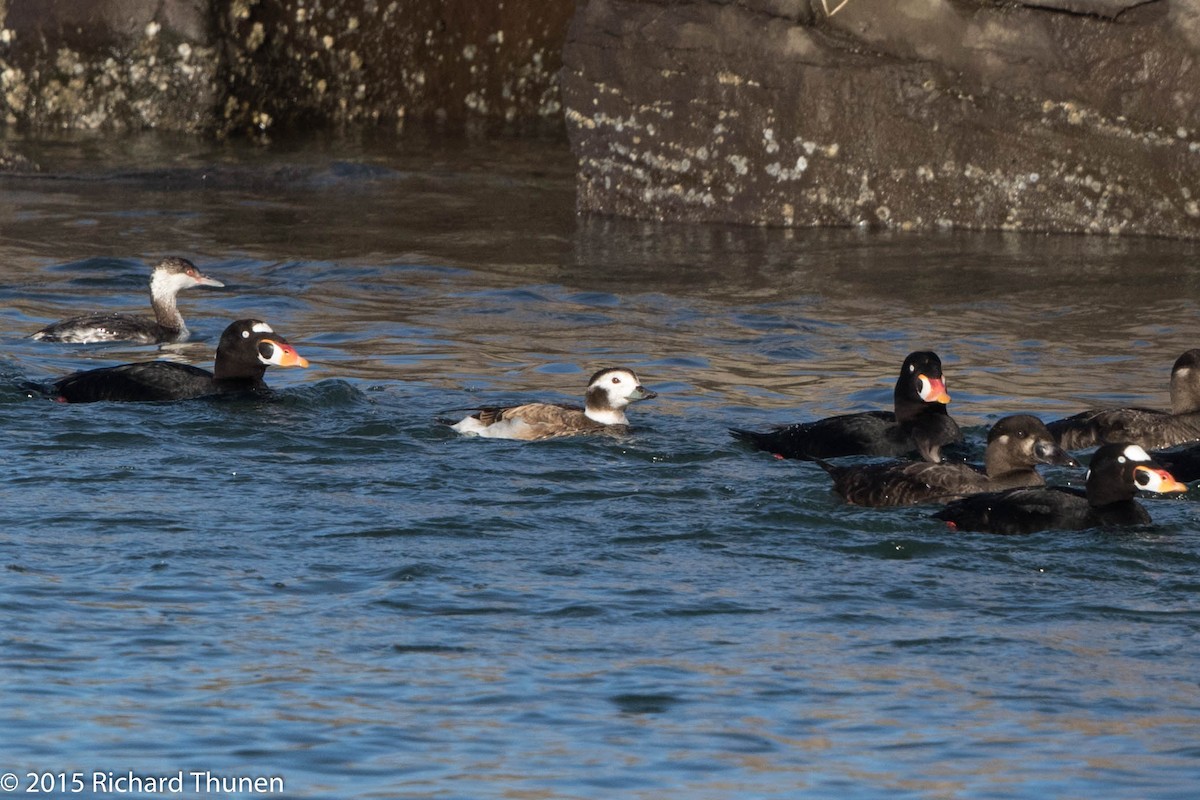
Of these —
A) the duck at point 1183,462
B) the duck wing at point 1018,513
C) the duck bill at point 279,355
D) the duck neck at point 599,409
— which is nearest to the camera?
the duck wing at point 1018,513

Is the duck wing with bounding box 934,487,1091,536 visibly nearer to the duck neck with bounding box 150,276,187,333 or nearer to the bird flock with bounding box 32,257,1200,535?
the bird flock with bounding box 32,257,1200,535

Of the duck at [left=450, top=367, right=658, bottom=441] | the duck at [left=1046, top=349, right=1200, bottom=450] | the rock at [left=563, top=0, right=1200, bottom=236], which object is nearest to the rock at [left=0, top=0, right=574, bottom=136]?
the rock at [left=563, top=0, right=1200, bottom=236]

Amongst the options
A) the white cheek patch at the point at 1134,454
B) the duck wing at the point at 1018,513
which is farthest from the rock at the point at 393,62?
the white cheek patch at the point at 1134,454

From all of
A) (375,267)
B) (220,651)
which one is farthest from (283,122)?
(220,651)

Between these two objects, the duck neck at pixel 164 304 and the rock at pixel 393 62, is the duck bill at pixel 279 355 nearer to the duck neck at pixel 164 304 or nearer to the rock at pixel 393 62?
the duck neck at pixel 164 304

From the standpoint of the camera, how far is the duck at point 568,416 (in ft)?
31.9

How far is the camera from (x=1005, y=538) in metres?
8.14

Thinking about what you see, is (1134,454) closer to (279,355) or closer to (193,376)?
(279,355)

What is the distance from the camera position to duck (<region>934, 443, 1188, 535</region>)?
27.2ft

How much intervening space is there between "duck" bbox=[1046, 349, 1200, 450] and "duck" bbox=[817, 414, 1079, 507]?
57cm

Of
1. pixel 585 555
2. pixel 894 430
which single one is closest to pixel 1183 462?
pixel 894 430

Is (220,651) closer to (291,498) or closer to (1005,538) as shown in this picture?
(291,498)

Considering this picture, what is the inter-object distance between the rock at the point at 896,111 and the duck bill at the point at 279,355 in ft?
17.1

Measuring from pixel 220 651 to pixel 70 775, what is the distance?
1040 mm
